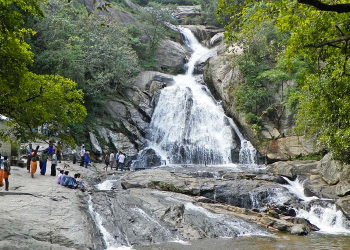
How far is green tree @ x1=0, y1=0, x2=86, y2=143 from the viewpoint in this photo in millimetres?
7297

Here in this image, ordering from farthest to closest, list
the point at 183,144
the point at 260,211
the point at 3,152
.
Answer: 1. the point at 183,144
2. the point at 3,152
3. the point at 260,211

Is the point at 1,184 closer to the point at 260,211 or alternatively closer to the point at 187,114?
the point at 260,211

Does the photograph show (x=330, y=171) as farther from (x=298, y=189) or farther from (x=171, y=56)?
(x=171, y=56)

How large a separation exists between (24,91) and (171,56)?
116ft

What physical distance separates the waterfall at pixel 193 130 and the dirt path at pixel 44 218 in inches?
583

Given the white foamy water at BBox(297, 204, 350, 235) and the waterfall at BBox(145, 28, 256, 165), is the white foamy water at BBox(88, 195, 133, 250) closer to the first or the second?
the white foamy water at BBox(297, 204, 350, 235)

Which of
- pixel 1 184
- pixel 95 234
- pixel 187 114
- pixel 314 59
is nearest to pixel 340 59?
pixel 314 59

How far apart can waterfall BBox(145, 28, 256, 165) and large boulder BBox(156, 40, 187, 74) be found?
6.06 metres

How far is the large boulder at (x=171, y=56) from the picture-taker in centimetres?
4122

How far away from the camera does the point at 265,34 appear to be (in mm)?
32062

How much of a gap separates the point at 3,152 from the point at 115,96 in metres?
16.9

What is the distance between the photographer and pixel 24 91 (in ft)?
27.7

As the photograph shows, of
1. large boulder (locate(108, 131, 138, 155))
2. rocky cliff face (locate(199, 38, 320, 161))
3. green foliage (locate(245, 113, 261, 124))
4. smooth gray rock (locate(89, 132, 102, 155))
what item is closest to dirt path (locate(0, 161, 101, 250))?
smooth gray rock (locate(89, 132, 102, 155))

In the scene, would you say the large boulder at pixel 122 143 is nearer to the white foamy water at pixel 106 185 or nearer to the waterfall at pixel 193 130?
the waterfall at pixel 193 130
